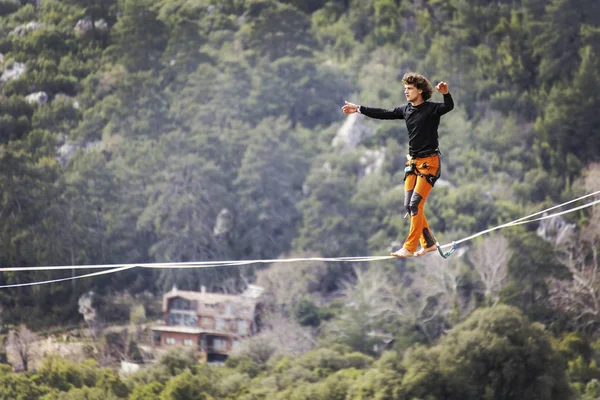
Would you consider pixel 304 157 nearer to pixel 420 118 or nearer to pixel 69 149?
pixel 69 149

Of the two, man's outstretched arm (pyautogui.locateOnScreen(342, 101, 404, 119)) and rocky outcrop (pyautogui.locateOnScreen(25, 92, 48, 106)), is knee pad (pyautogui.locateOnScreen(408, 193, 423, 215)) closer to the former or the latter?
man's outstretched arm (pyautogui.locateOnScreen(342, 101, 404, 119))

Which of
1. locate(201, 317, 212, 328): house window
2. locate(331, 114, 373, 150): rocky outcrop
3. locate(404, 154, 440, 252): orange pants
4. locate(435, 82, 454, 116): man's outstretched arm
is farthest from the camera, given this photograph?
locate(331, 114, 373, 150): rocky outcrop

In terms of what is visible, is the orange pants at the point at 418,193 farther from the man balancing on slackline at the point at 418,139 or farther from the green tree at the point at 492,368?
the green tree at the point at 492,368

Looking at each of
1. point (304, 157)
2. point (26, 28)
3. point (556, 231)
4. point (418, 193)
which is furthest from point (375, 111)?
point (26, 28)

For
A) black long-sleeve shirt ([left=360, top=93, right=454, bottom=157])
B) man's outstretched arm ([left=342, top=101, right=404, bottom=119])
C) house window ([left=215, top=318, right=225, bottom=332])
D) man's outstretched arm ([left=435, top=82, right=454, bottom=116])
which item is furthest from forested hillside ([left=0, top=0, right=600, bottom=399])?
man's outstretched arm ([left=435, top=82, right=454, bottom=116])

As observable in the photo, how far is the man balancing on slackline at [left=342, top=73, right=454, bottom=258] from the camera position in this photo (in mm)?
10523

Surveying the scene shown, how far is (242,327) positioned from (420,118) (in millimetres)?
29423

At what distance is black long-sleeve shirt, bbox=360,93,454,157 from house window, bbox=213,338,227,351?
2881 centimetres

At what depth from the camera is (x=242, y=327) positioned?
39.4 meters

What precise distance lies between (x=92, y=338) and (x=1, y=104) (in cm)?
1343

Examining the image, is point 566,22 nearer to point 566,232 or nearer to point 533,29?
point 533,29

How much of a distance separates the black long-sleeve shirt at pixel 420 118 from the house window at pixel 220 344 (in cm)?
2881

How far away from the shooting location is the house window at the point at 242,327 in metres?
39.2

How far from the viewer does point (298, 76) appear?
50.9 meters
